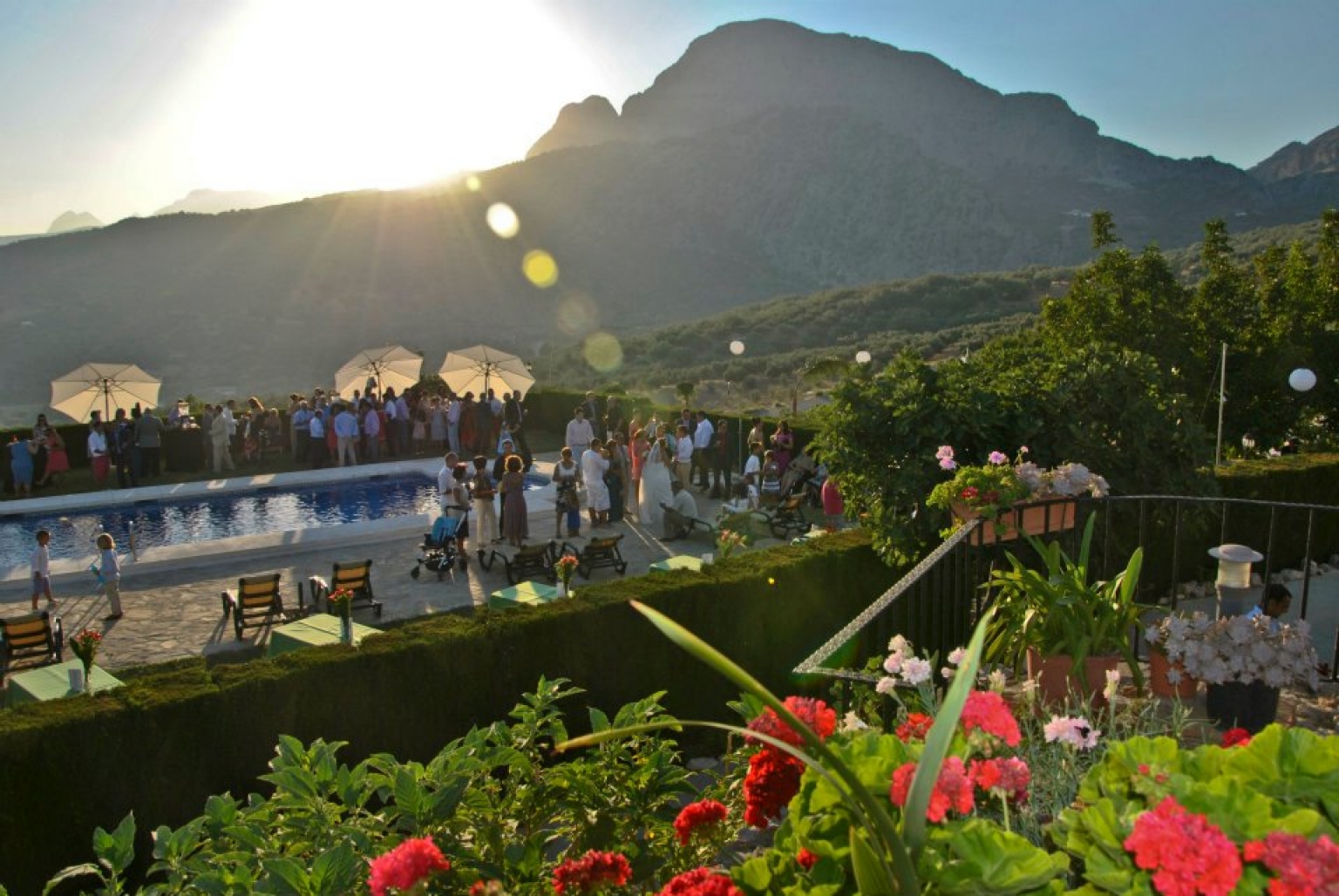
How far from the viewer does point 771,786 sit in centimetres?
270

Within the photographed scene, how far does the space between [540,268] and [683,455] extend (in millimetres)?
84297

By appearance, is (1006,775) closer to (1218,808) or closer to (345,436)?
(1218,808)

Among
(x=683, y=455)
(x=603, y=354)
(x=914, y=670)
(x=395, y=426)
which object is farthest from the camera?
(x=603, y=354)

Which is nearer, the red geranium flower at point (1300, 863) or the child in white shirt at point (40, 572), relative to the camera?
the red geranium flower at point (1300, 863)

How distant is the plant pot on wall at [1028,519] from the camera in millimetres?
6273

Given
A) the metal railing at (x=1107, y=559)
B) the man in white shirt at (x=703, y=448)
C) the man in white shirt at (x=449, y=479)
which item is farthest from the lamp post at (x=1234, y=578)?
the man in white shirt at (x=703, y=448)

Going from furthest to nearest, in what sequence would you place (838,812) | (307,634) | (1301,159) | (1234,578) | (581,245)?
(1301,159) → (581,245) → (307,634) → (1234,578) → (838,812)

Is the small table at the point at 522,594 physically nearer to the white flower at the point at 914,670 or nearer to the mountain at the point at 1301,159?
the white flower at the point at 914,670

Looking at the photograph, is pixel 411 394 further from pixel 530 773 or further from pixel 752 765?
pixel 752 765

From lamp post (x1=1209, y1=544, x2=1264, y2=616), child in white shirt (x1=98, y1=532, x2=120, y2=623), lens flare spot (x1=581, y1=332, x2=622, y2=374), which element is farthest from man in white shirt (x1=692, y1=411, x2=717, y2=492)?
lens flare spot (x1=581, y1=332, x2=622, y2=374)

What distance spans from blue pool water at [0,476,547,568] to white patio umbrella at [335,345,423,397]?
147 inches

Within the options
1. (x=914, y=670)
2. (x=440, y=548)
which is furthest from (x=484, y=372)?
(x=914, y=670)

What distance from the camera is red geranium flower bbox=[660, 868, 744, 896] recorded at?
2.05m

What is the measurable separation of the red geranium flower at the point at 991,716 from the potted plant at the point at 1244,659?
8.04ft
